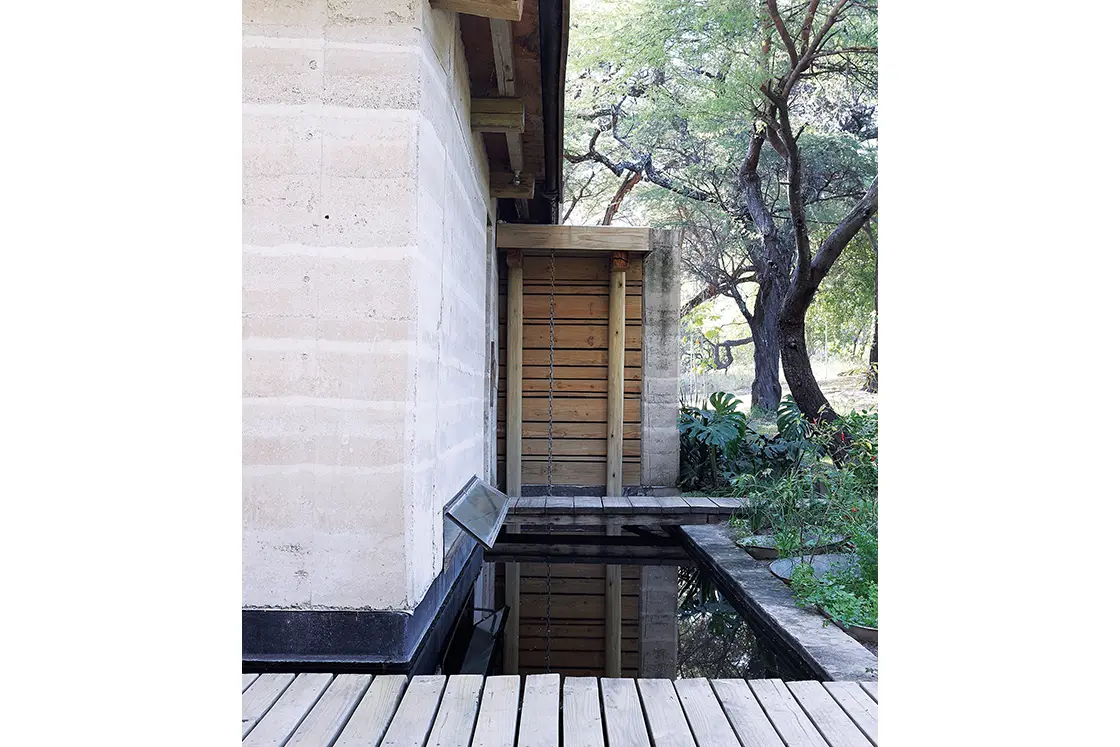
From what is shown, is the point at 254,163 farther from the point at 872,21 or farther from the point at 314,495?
the point at 872,21

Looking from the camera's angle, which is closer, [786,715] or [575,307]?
[786,715]

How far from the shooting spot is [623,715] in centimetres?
232

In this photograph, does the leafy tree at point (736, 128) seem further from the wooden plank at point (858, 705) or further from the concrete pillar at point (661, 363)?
the wooden plank at point (858, 705)

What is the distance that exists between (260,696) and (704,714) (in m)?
1.22

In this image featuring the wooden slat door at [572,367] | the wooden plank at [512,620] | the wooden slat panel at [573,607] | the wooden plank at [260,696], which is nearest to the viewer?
the wooden plank at [260,696]

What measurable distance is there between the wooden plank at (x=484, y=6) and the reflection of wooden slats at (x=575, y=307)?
4545mm

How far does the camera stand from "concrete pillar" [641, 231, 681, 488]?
7.79m

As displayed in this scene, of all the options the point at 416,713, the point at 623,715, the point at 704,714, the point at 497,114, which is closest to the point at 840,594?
the point at 704,714

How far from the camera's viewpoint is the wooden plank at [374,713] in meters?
2.13

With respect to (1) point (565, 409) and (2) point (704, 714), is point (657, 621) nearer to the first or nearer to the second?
(2) point (704, 714)

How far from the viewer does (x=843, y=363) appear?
20.9 m

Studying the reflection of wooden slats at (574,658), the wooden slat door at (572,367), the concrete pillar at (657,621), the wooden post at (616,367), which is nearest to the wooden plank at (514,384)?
the wooden slat door at (572,367)
